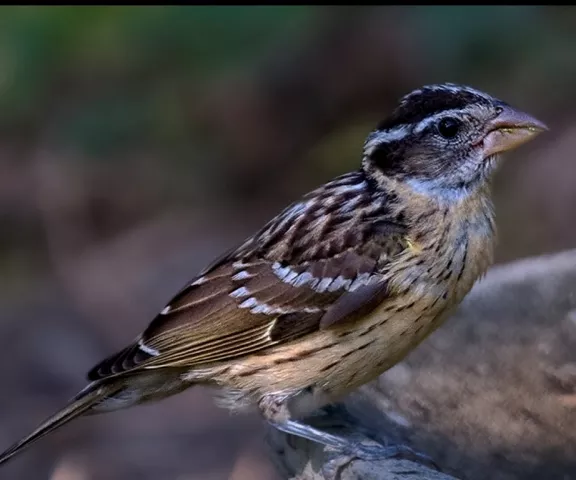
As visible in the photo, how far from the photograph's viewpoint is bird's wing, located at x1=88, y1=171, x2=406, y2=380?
3504mm

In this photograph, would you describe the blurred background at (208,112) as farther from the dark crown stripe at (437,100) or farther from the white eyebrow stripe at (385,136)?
the dark crown stripe at (437,100)

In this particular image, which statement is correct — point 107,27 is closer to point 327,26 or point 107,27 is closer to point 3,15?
point 3,15

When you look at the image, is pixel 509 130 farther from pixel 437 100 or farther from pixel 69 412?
pixel 69 412

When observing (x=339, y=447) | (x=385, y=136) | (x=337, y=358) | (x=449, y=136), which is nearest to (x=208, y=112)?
(x=385, y=136)

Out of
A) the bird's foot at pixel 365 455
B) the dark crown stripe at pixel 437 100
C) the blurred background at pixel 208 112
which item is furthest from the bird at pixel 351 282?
the blurred background at pixel 208 112

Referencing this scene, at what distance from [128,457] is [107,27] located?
351cm

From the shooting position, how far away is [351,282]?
3.49 meters

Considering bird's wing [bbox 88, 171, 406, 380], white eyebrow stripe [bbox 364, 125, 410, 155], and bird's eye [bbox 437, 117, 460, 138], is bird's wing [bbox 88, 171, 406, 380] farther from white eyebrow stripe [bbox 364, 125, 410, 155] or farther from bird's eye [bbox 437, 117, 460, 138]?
bird's eye [bbox 437, 117, 460, 138]

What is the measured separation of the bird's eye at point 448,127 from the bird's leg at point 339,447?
0.98 meters

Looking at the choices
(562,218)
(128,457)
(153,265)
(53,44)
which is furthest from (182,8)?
(128,457)

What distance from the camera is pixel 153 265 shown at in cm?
737

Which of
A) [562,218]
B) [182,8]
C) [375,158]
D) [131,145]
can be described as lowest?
[562,218]

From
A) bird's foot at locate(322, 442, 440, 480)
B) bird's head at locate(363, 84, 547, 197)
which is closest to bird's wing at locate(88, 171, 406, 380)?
bird's head at locate(363, 84, 547, 197)

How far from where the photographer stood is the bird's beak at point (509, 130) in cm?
349
